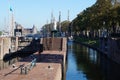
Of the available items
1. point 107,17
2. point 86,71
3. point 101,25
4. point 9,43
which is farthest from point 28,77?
point 101,25

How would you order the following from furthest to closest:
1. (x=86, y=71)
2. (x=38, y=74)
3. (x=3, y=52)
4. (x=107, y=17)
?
(x=107, y=17), (x=3, y=52), (x=86, y=71), (x=38, y=74)

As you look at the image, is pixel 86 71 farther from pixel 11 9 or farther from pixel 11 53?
pixel 11 9

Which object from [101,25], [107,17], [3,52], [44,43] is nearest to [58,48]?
[44,43]

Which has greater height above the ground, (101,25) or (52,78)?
(101,25)

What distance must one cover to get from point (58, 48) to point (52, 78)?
116 feet

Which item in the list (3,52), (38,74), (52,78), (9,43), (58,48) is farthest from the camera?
(9,43)

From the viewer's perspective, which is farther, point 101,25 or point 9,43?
point 101,25

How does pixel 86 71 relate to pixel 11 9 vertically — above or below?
below

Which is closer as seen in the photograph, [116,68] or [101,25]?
[116,68]

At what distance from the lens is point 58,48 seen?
6081 cm

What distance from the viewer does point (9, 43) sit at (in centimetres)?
8238

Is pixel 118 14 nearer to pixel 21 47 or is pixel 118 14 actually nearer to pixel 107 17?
pixel 107 17

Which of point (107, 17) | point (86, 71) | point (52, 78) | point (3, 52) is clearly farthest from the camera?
point (107, 17)

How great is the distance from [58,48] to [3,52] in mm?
17651
